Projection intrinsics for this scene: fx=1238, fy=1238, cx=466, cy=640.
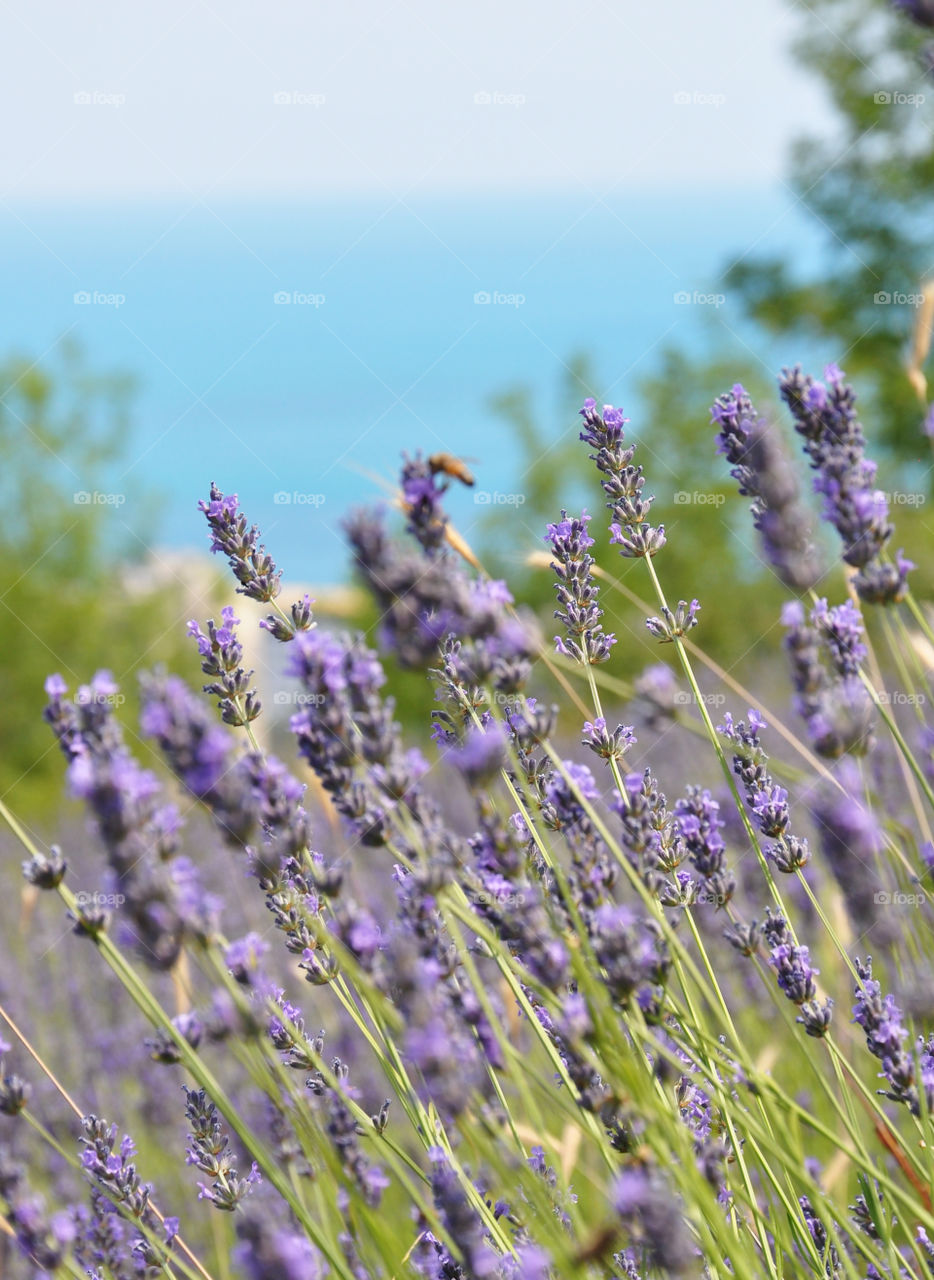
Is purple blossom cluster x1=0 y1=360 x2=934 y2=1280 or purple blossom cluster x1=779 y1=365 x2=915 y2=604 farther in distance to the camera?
purple blossom cluster x1=779 y1=365 x2=915 y2=604

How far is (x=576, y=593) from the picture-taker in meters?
1.91

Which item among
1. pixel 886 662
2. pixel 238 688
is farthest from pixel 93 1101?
pixel 886 662

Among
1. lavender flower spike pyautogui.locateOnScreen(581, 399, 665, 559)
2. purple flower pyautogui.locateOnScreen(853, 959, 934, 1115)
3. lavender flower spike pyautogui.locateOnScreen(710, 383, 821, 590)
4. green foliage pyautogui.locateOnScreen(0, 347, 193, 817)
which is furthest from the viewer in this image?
green foliage pyautogui.locateOnScreen(0, 347, 193, 817)

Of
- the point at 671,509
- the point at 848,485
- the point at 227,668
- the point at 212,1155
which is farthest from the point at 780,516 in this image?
the point at 671,509

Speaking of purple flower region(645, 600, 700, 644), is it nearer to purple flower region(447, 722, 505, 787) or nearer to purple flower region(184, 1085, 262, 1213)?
purple flower region(447, 722, 505, 787)

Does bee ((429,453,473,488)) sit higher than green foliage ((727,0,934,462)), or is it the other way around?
green foliage ((727,0,934,462))

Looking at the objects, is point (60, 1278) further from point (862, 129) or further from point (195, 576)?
point (862, 129)

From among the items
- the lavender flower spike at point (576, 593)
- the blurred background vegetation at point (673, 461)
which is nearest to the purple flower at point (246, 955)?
the lavender flower spike at point (576, 593)

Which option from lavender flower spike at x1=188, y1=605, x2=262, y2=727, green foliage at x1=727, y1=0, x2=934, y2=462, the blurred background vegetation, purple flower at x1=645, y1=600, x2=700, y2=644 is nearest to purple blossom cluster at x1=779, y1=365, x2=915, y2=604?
purple flower at x1=645, y1=600, x2=700, y2=644

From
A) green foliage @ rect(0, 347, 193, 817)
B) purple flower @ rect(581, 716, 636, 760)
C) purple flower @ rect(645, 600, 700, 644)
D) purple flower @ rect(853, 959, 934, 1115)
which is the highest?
green foliage @ rect(0, 347, 193, 817)

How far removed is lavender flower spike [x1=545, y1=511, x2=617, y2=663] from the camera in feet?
6.14

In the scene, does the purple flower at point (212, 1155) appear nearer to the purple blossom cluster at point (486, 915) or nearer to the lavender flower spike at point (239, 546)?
the purple blossom cluster at point (486, 915)

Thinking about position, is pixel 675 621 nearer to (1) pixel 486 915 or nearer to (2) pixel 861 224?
(1) pixel 486 915

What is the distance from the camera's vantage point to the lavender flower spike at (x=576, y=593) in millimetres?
1872
